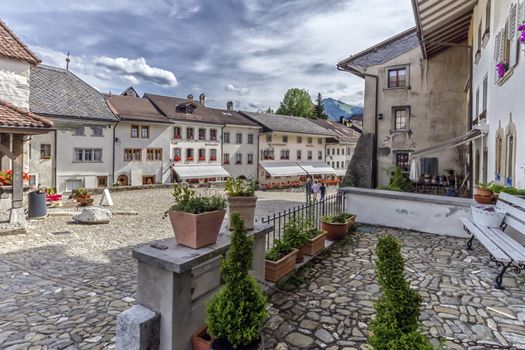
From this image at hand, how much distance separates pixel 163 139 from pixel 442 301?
102 ft

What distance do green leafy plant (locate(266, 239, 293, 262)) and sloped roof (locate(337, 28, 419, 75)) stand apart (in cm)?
1773

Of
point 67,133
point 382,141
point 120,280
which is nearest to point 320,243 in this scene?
point 120,280

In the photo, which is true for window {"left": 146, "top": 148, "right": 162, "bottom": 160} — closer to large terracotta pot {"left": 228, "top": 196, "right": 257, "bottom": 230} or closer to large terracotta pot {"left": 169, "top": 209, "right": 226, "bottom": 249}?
large terracotta pot {"left": 228, "top": 196, "right": 257, "bottom": 230}

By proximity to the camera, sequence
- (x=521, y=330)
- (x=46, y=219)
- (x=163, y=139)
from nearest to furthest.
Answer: (x=521, y=330) < (x=46, y=219) < (x=163, y=139)

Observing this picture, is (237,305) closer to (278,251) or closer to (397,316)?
(397,316)

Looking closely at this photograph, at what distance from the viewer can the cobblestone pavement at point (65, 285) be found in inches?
148

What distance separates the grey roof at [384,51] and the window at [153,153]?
66.3 feet

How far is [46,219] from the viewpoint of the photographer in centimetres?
1179

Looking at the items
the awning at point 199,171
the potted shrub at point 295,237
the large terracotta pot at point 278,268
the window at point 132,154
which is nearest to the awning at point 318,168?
the awning at point 199,171

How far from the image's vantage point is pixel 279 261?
4742 millimetres

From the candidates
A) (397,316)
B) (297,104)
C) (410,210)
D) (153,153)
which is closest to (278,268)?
(397,316)

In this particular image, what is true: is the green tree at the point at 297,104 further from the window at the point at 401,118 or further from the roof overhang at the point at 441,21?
the roof overhang at the point at 441,21

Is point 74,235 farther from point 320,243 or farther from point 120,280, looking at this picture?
point 320,243

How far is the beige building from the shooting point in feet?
58.3
